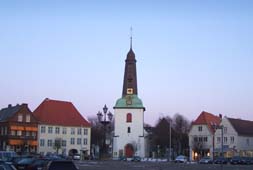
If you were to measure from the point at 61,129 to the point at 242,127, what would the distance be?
40.4 m

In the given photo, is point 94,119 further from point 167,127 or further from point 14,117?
point 14,117

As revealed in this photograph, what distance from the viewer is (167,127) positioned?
488 ft

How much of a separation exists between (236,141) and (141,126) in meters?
22.3

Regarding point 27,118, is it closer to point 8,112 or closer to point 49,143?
point 8,112

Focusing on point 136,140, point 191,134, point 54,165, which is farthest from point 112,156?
point 54,165

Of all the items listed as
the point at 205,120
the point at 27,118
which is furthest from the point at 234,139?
the point at 27,118

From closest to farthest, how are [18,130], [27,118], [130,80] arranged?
1. [18,130]
2. [27,118]
3. [130,80]

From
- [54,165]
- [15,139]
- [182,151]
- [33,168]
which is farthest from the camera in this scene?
[182,151]

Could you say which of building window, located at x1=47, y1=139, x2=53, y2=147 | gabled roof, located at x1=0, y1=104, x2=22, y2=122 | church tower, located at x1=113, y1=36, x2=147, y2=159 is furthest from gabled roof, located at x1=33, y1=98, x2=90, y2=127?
church tower, located at x1=113, y1=36, x2=147, y2=159

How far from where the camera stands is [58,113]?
11494 centimetres

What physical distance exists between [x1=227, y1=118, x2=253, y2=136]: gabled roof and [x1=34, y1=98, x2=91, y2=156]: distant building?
111 feet

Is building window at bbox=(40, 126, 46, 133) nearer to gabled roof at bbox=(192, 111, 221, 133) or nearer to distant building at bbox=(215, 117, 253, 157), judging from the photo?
gabled roof at bbox=(192, 111, 221, 133)

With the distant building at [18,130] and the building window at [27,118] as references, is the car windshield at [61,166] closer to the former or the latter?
the distant building at [18,130]

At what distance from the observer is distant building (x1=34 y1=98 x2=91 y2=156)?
4301 inches
